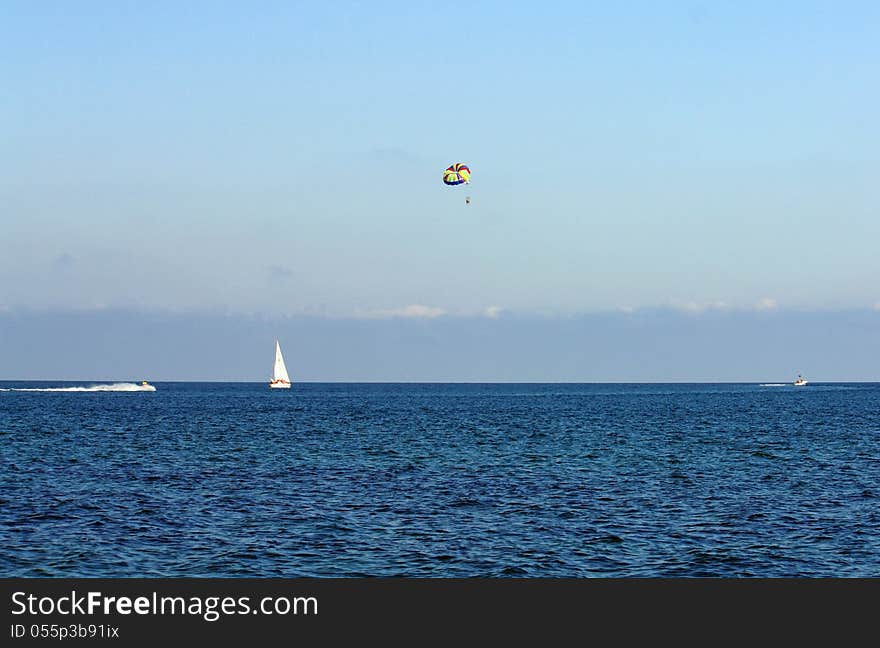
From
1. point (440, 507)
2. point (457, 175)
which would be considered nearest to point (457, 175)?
point (457, 175)

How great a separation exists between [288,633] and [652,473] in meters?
51.2

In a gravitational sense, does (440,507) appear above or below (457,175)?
below

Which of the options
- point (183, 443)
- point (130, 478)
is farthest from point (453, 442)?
point (130, 478)

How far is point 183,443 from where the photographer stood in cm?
9744

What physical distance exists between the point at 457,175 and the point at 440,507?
2671 inches

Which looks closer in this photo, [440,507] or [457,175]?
[440,507]

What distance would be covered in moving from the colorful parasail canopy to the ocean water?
1249 inches

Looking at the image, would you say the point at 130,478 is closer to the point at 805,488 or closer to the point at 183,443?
the point at 183,443

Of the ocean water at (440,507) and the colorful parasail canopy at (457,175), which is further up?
the colorful parasail canopy at (457,175)

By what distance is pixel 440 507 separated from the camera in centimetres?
5141

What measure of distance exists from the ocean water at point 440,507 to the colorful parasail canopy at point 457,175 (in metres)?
31.7

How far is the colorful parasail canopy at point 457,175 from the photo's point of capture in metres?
112

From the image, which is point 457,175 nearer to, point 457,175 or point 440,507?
point 457,175

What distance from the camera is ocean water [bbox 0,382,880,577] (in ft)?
124
